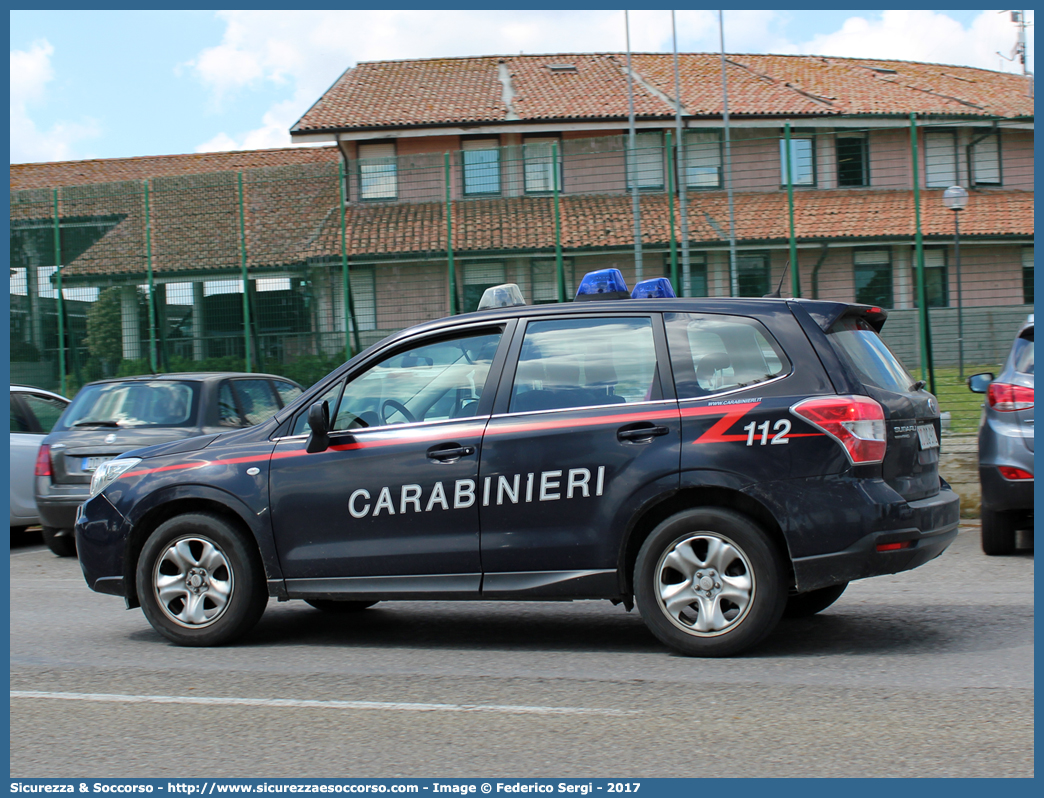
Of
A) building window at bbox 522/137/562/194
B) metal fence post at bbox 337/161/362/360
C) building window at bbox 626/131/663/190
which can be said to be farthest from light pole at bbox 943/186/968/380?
metal fence post at bbox 337/161/362/360

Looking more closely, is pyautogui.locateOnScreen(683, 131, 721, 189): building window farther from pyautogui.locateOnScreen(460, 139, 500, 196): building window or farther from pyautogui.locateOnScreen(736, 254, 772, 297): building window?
pyautogui.locateOnScreen(460, 139, 500, 196): building window

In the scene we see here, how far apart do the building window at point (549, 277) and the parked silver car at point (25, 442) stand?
6.58 metres

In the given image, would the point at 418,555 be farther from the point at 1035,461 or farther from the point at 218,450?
the point at 1035,461

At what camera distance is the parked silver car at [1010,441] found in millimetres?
8070

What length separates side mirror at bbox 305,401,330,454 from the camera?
5.78 m

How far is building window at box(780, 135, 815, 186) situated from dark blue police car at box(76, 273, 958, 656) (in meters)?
8.87

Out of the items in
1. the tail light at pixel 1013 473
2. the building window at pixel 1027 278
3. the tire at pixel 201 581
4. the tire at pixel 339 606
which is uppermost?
the building window at pixel 1027 278

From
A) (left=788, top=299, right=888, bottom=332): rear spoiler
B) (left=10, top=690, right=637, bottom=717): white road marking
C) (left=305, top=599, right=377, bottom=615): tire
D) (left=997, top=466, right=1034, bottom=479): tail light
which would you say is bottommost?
(left=305, top=599, right=377, bottom=615): tire

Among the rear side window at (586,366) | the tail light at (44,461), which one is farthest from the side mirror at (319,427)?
the tail light at (44,461)

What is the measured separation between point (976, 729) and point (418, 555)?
2804 mm

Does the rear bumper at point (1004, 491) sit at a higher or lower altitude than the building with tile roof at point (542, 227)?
lower

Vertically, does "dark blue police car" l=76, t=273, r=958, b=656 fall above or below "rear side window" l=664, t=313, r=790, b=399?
below

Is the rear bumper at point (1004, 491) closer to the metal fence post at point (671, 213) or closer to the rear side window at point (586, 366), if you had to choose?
the rear side window at point (586, 366)

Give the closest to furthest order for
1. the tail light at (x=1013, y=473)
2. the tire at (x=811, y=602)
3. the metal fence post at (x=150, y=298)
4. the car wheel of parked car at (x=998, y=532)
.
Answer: the tire at (x=811, y=602)
the tail light at (x=1013, y=473)
the car wheel of parked car at (x=998, y=532)
the metal fence post at (x=150, y=298)
